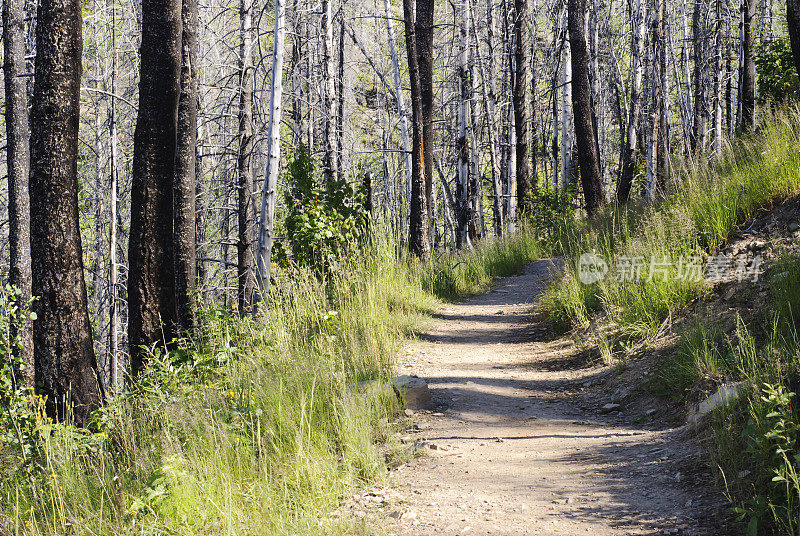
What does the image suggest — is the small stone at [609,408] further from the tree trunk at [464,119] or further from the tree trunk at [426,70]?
the tree trunk at [464,119]

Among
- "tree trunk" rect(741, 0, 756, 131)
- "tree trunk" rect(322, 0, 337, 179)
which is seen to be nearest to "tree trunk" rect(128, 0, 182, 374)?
"tree trunk" rect(322, 0, 337, 179)

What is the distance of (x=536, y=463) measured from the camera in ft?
12.3

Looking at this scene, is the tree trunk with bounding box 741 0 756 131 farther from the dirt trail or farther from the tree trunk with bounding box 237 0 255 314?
the tree trunk with bounding box 237 0 255 314

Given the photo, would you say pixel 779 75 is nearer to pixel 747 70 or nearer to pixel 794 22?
pixel 747 70

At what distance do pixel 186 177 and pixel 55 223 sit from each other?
7.48 ft

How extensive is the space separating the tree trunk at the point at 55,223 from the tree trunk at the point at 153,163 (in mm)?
1053

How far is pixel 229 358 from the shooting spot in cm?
508

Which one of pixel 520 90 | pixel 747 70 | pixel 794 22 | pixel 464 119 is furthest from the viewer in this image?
pixel 520 90

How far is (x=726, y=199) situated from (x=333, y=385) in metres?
4.65

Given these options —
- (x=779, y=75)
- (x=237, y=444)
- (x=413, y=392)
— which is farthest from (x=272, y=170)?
(x=779, y=75)

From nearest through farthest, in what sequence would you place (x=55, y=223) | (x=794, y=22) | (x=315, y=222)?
(x=794, y=22), (x=55, y=223), (x=315, y=222)

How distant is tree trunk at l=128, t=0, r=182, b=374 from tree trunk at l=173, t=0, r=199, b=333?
63 cm

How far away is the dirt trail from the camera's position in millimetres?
2941

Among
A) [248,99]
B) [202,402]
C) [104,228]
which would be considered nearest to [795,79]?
[248,99]
